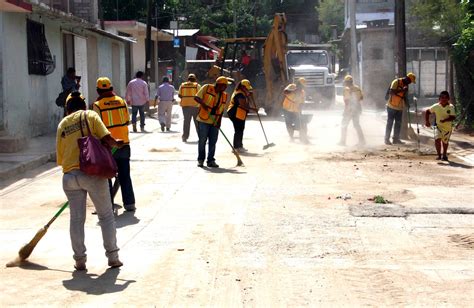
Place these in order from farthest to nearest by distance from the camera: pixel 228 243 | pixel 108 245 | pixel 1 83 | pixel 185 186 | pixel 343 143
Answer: pixel 343 143
pixel 1 83
pixel 185 186
pixel 228 243
pixel 108 245

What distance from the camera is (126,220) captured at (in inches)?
418

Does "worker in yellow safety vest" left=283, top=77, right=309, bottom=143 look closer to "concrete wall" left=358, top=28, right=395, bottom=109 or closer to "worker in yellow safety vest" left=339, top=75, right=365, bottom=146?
"worker in yellow safety vest" left=339, top=75, right=365, bottom=146

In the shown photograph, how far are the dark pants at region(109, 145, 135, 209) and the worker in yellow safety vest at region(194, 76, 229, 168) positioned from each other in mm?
4801

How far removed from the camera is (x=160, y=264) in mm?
8055

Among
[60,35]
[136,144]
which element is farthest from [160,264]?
[60,35]

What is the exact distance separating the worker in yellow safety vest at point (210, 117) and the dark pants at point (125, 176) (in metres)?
4.80

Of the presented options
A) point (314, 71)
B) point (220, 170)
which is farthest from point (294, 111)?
point (314, 71)

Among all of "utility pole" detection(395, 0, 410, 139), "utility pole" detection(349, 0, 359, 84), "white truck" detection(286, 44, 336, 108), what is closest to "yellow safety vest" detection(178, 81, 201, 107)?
"utility pole" detection(395, 0, 410, 139)

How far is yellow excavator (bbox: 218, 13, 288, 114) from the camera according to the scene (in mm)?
30125

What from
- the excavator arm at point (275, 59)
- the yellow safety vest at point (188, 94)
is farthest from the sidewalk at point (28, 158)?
the excavator arm at point (275, 59)

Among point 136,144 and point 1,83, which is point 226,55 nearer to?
point 136,144

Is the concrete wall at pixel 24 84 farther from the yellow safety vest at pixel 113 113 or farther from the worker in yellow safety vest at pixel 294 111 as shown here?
the yellow safety vest at pixel 113 113

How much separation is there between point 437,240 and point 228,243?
88.8 inches

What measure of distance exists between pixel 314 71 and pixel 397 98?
59.1ft
